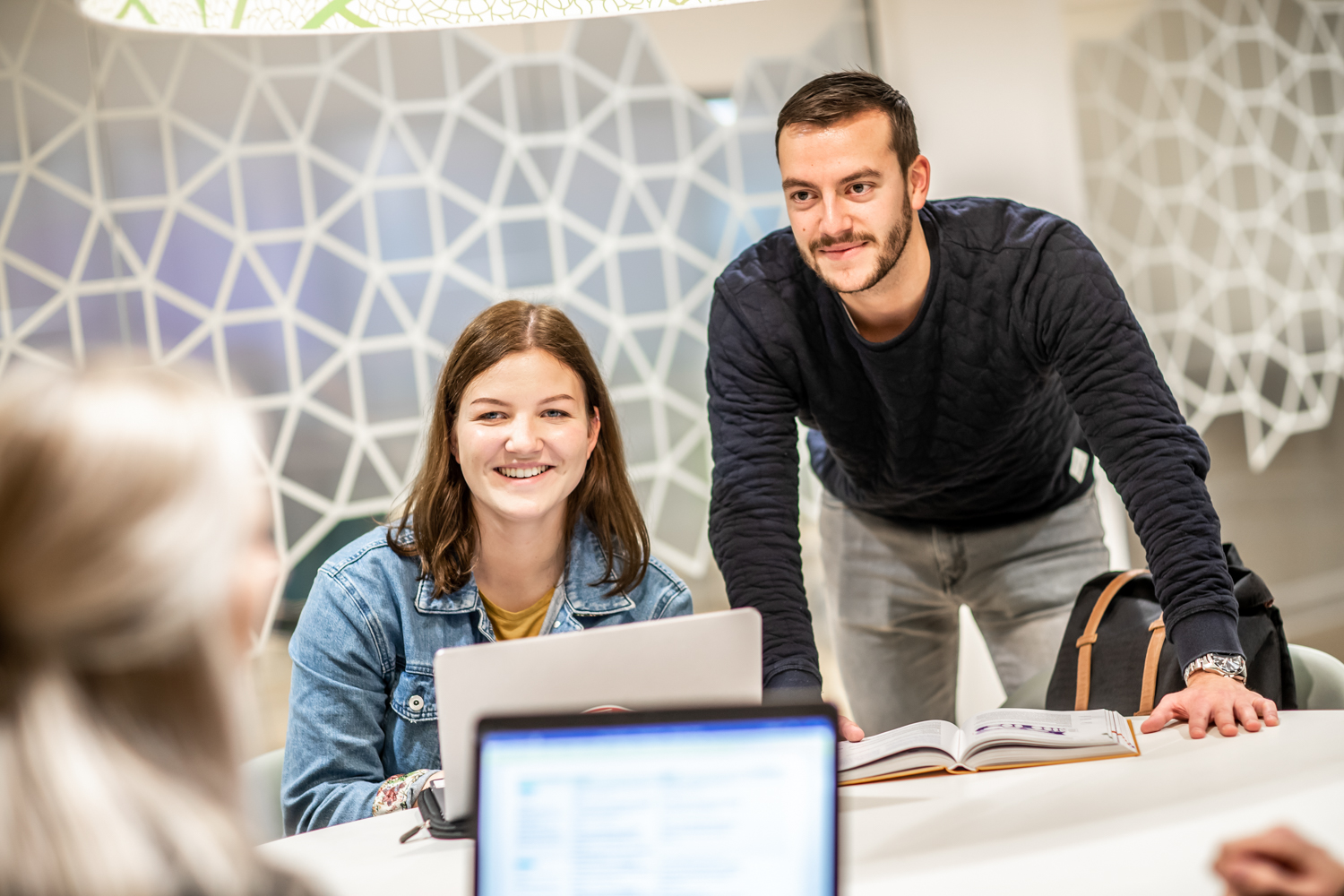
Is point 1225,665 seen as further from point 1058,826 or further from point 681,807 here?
point 681,807

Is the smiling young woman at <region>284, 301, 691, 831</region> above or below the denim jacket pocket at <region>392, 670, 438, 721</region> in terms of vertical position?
above

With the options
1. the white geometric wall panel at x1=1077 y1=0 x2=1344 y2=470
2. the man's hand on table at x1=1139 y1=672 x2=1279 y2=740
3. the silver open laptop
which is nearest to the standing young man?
the man's hand on table at x1=1139 y1=672 x2=1279 y2=740

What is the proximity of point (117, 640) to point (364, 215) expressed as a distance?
9.23 ft

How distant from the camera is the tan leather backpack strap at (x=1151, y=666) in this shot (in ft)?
5.59

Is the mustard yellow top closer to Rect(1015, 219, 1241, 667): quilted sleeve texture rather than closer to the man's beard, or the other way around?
the man's beard

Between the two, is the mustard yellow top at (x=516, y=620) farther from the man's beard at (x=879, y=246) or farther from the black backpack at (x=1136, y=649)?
the black backpack at (x=1136, y=649)

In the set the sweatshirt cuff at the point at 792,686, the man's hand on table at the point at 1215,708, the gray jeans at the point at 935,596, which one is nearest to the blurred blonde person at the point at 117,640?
the sweatshirt cuff at the point at 792,686

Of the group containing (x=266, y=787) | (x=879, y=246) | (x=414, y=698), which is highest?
(x=879, y=246)

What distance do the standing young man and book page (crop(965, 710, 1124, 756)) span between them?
0.36ft

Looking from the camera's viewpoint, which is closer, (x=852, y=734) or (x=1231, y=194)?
(x=852, y=734)

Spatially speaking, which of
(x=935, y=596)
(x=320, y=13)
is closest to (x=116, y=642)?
(x=320, y=13)

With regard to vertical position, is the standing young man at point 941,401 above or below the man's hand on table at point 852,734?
above

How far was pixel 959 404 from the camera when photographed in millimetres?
2021

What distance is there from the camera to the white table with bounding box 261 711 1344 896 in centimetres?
106
